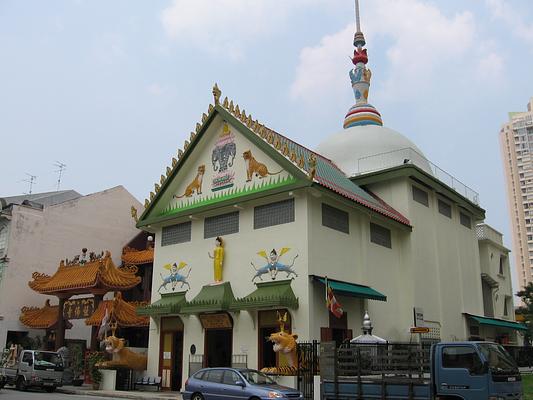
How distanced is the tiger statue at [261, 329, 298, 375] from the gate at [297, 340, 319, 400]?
0.69 feet

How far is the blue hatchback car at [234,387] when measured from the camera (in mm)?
15562

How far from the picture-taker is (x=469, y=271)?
3278 cm

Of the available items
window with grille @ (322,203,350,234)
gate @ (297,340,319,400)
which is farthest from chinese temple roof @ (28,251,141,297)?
gate @ (297,340,319,400)

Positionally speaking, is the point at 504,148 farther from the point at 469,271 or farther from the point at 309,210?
the point at 309,210

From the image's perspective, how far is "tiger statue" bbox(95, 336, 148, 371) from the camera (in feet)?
83.3

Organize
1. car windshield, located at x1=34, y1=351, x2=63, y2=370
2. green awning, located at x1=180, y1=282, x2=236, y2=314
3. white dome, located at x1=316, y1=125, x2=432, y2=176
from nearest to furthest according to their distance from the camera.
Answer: green awning, located at x1=180, y1=282, x2=236, y2=314 < car windshield, located at x1=34, y1=351, x2=63, y2=370 < white dome, located at x1=316, y1=125, x2=432, y2=176

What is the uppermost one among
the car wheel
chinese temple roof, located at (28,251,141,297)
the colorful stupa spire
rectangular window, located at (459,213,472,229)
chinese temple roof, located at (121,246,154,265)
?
the colorful stupa spire

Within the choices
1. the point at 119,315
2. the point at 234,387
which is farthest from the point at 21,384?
the point at 234,387

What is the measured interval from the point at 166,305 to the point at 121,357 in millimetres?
3328

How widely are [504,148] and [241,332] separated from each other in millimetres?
106116

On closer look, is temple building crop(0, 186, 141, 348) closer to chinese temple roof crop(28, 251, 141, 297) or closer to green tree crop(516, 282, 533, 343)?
chinese temple roof crop(28, 251, 141, 297)

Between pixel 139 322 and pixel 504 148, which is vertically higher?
pixel 504 148

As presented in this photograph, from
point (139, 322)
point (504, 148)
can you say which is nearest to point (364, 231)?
point (139, 322)

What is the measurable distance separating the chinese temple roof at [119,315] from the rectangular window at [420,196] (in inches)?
601
